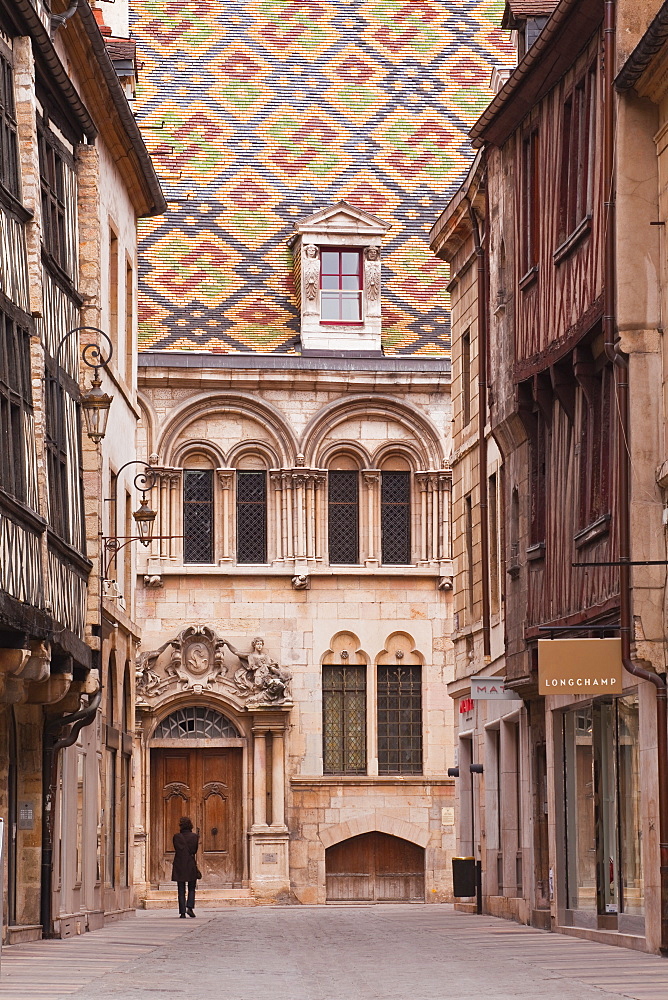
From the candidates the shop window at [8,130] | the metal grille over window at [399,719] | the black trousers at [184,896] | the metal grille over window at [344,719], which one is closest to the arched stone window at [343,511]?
the metal grille over window at [344,719]

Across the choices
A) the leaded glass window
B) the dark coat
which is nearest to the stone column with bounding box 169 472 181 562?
the dark coat

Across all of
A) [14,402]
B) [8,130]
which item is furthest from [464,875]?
[8,130]

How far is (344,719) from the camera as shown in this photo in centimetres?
3494

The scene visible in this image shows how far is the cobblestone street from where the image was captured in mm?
12789

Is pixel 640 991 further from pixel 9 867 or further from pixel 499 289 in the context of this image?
pixel 499 289

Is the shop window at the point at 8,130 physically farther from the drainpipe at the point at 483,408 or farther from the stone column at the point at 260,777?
the stone column at the point at 260,777

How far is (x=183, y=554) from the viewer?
35.0 m

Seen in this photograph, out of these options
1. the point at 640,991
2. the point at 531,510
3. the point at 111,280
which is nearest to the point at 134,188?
the point at 111,280

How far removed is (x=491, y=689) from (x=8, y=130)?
27.6 ft

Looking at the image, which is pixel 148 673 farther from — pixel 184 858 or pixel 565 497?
pixel 565 497

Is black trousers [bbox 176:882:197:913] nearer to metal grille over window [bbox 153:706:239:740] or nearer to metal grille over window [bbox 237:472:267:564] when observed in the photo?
metal grille over window [bbox 153:706:239:740]

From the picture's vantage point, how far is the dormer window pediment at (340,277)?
119 feet

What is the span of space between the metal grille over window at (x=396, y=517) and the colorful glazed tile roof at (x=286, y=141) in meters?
2.43

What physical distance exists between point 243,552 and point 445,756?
4.94m
